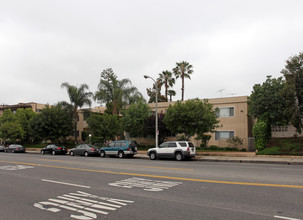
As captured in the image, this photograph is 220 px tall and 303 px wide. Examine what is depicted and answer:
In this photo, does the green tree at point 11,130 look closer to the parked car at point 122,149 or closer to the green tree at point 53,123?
the green tree at point 53,123

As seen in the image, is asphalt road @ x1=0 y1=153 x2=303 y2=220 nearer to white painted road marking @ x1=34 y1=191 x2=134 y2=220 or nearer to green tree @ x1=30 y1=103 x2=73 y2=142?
white painted road marking @ x1=34 y1=191 x2=134 y2=220

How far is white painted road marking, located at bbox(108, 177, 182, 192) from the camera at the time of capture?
8.98 metres

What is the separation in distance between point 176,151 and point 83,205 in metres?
14.8

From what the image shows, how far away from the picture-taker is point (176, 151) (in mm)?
21219

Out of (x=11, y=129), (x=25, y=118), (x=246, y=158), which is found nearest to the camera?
(x=246, y=158)

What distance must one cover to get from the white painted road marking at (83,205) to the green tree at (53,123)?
3293 centimetres

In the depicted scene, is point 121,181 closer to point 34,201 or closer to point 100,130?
point 34,201

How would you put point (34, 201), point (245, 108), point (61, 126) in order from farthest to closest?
1. point (61, 126)
2. point (245, 108)
3. point (34, 201)

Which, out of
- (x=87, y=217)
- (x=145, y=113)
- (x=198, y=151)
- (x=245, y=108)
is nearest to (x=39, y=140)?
(x=145, y=113)

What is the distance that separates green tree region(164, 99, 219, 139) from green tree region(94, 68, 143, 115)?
32.7 feet

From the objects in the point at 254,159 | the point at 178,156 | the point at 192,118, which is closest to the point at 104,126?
the point at 192,118

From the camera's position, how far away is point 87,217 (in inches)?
235

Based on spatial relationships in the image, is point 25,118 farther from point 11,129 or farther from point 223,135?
point 223,135

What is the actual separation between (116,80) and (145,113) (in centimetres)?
714
